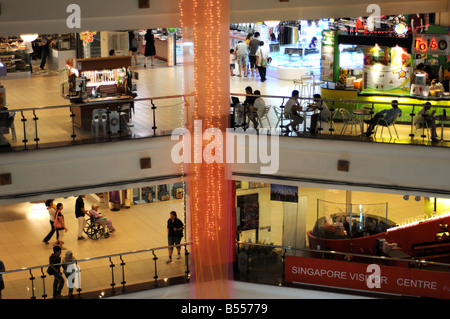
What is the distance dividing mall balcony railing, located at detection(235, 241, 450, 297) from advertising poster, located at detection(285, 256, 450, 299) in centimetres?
5

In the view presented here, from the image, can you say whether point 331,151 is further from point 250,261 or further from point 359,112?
point 250,261

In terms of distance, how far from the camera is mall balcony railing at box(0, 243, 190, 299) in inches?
520

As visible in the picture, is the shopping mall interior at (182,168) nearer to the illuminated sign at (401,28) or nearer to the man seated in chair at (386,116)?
the illuminated sign at (401,28)

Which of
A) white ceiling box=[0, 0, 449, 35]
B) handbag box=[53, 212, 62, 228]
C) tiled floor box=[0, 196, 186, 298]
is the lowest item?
tiled floor box=[0, 196, 186, 298]

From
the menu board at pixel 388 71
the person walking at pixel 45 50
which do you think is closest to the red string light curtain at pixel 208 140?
the menu board at pixel 388 71

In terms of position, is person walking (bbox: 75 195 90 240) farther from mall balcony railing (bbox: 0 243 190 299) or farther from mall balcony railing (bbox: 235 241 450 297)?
mall balcony railing (bbox: 235 241 450 297)

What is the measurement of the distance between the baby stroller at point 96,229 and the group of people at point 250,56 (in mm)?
5390

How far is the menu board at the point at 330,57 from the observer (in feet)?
58.8

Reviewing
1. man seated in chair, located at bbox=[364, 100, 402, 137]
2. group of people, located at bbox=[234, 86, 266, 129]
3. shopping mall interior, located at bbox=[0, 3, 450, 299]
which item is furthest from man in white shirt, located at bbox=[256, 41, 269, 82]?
man seated in chair, located at bbox=[364, 100, 402, 137]

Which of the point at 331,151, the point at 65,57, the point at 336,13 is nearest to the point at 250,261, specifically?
the point at 331,151

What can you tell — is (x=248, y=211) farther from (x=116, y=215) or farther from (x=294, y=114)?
(x=116, y=215)

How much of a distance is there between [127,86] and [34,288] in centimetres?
498

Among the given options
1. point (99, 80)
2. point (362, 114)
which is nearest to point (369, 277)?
point (362, 114)

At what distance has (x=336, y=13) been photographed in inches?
580
